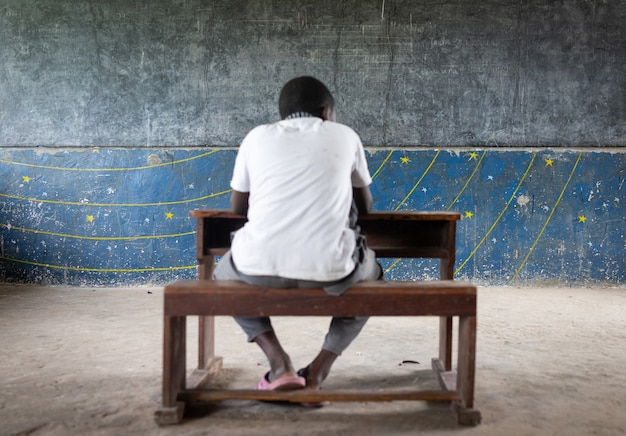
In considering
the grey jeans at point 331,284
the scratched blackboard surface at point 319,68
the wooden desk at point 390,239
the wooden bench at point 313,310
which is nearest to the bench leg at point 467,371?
the wooden bench at point 313,310

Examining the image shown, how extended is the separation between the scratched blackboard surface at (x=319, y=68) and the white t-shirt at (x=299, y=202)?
3.30 metres

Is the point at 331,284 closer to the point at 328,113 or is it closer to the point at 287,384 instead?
the point at 287,384

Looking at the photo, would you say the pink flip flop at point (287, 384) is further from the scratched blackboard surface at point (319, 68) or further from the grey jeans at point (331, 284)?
the scratched blackboard surface at point (319, 68)

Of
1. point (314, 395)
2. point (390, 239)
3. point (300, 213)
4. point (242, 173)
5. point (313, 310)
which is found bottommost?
point (314, 395)

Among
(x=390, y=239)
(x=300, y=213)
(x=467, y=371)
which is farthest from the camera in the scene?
(x=390, y=239)

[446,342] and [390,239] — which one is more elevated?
[390,239]

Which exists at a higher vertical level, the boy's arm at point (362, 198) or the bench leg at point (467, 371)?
the boy's arm at point (362, 198)

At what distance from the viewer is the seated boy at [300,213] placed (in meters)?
1.80

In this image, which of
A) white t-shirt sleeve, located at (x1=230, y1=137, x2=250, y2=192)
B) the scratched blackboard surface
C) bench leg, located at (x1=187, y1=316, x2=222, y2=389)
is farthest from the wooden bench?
the scratched blackboard surface

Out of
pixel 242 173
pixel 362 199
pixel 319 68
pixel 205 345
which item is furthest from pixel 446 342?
pixel 319 68

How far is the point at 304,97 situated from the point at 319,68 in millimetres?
3196

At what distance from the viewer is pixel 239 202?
2.12 meters

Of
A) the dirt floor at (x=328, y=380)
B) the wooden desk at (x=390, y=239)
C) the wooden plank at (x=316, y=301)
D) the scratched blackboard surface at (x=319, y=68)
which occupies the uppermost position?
the scratched blackboard surface at (x=319, y=68)

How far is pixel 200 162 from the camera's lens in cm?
505
